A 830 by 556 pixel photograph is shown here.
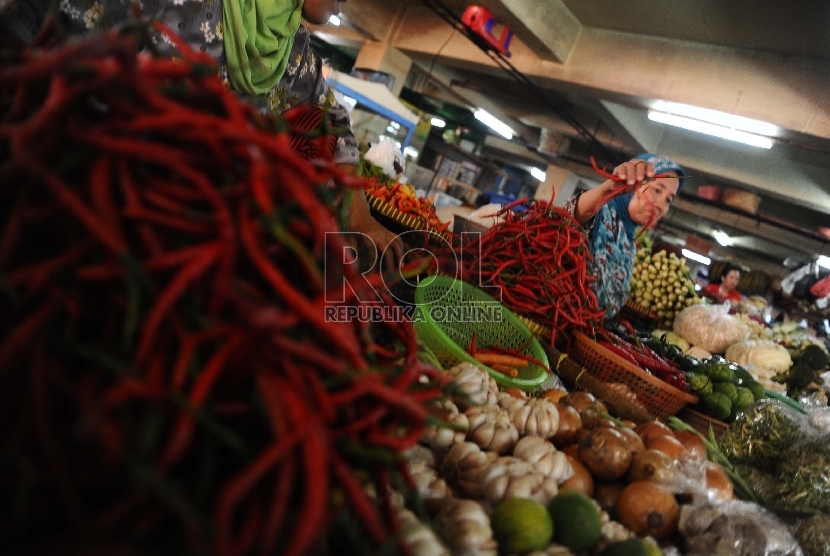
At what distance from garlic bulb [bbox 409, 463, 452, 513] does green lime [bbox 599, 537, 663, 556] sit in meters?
0.35

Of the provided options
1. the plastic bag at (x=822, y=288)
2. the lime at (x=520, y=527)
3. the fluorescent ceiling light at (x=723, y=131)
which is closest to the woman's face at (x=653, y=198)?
the lime at (x=520, y=527)

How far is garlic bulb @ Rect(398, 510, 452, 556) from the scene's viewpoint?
2.61ft

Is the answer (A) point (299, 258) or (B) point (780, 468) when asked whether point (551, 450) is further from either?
(B) point (780, 468)

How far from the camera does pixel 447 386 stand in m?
0.89

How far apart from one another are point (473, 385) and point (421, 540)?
587 mm

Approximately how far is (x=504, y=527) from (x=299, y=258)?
0.69 m

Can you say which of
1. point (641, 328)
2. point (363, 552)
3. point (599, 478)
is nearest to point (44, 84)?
point (363, 552)

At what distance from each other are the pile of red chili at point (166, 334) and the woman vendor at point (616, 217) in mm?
2469

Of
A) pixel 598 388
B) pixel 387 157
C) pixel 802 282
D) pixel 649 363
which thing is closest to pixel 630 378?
pixel 598 388

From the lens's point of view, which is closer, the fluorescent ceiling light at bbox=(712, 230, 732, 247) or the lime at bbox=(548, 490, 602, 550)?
the lime at bbox=(548, 490, 602, 550)

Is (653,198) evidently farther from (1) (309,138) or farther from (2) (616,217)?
(1) (309,138)

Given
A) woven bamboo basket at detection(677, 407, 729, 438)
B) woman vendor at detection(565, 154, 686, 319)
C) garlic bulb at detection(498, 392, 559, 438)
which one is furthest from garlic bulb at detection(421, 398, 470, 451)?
woven bamboo basket at detection(677, 407, 729, 438)

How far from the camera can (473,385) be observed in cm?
136

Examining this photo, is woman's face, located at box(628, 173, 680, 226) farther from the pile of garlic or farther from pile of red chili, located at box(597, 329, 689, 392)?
the pile of garlic
